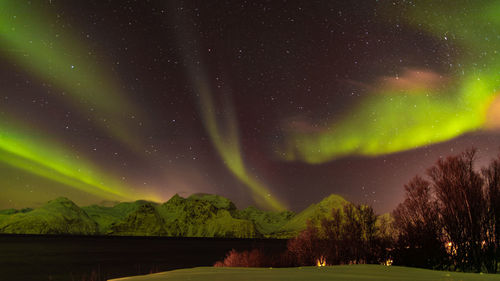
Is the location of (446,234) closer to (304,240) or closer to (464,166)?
(464,166)

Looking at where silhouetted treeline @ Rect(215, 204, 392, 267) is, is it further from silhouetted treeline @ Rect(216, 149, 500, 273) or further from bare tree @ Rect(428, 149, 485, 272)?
bare tree @ Rect(428, 149, 485, 272)

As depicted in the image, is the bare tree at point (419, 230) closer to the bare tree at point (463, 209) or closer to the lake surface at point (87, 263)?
the bare tree at point (463, 209)

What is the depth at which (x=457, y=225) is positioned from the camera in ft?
71.2

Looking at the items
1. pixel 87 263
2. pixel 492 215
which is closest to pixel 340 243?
pixel 492 215

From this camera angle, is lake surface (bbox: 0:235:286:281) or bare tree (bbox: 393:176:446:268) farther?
lake surface (bbox: 0:235:286:281)

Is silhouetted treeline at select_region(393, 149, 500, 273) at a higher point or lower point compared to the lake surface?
higher

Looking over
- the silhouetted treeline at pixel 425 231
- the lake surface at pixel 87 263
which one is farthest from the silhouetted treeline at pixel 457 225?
the lake surface at pixel 87 263

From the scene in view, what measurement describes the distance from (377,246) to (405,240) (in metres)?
1.78

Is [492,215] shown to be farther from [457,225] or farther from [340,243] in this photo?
[340,243]

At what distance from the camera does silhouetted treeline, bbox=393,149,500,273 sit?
2088cm

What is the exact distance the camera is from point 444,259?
22094mm

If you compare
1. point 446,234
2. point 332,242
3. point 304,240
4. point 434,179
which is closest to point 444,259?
point 446,234

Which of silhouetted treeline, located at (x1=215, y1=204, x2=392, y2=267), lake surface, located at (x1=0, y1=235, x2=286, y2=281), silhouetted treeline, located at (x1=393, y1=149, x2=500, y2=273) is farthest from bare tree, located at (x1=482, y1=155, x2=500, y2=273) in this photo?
lake surface, located at (x1=0, y1=235, x2=286, y2=281)

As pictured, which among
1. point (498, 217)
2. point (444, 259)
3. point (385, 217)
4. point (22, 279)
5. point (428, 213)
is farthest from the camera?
point (22, 279)
